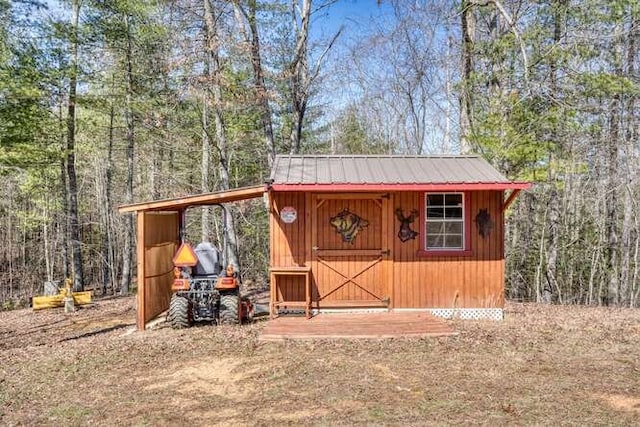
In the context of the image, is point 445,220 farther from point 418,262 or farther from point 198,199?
point 198,199

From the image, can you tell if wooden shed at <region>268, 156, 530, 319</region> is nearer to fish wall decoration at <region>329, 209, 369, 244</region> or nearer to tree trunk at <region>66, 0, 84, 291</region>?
fish wall decoration at <region>329, 209, 369, 244</region>

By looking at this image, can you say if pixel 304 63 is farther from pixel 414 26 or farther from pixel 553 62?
pixel 553 62

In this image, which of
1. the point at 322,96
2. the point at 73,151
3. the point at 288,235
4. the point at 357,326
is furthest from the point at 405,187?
the point at 73,151

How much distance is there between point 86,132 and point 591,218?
50.4 feet

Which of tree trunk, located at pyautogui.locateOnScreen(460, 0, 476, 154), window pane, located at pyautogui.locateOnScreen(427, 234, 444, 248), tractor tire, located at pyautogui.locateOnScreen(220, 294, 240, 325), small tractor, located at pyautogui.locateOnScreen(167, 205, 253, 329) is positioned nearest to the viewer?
small tractor, located at pyautogui.locateOnScreen(167, 205, 253, 329)

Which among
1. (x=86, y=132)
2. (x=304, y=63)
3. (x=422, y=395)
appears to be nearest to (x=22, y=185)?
(x=86, y=132)

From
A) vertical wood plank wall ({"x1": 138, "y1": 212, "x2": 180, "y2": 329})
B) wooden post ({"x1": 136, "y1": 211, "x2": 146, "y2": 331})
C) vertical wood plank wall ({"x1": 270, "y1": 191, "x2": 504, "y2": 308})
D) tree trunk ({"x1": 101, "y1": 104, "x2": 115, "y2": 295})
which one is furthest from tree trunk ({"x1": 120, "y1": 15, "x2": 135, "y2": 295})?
vertical wood plank wall ({"x1": 270, "y1": 191, "x2": 504, "y2": 308})

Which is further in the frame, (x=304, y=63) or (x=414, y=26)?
(x=414, y=26)

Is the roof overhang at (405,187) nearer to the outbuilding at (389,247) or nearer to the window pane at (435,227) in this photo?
the outbuilding at (389,247)

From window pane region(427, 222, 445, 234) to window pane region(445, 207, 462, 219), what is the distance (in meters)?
0.17

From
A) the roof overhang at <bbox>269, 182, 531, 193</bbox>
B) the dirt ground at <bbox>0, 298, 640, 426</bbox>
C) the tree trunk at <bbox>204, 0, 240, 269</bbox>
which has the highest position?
the tree trunk at <bbox>204, 0, 240, 269</bbox>

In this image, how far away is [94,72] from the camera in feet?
38.5

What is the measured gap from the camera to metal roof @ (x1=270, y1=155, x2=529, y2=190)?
664 centimetres

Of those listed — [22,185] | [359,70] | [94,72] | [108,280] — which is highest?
[359,70]
